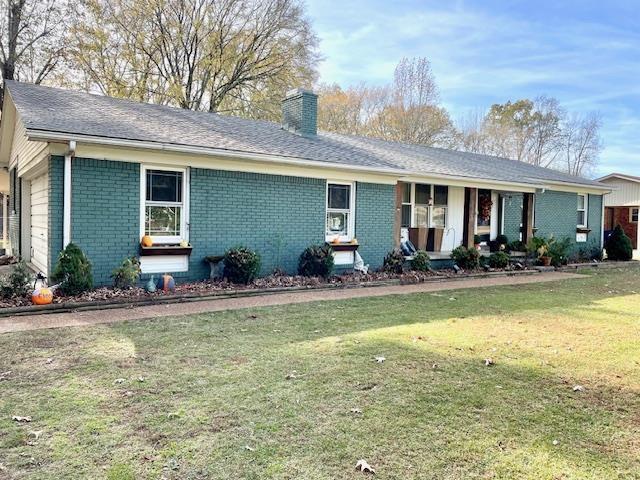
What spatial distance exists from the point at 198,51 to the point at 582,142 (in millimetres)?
34200

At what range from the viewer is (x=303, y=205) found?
10891 mm

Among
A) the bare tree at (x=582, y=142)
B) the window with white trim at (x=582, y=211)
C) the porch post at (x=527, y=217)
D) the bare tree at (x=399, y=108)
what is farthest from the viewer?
the bare tree at (x=582, y=142)

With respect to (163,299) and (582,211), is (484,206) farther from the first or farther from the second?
(163,299)

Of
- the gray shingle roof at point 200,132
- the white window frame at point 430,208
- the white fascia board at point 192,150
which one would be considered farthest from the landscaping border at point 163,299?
the white window frame at point 430,208

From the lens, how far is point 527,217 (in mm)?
16141

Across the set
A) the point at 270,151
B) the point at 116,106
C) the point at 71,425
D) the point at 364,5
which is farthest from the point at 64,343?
the point at 364,5

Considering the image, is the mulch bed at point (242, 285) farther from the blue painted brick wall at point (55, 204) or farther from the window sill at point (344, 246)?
the blue painted brick wall at point (55, 204)

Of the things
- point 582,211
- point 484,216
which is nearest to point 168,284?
point 484,216

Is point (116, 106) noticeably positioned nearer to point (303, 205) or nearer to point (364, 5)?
point (303, 205)

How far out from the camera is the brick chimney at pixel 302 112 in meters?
13.7

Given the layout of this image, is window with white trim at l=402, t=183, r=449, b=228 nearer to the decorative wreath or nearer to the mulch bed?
the decorative wreath

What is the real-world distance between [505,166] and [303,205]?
11.3 meters

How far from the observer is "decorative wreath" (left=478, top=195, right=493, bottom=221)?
16.6 m

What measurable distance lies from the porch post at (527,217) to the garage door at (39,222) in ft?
46.7
